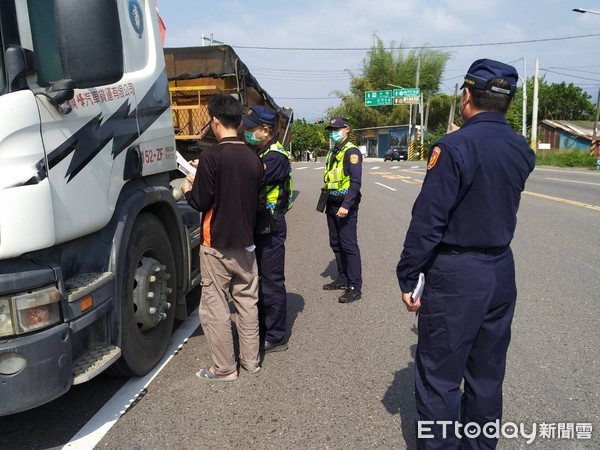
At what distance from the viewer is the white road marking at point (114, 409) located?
2705 mm

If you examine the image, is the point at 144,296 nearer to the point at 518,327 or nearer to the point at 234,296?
the point at 234,296

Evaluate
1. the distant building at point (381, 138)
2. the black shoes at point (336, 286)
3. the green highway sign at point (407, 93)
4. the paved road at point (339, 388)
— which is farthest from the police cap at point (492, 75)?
the distant building at point (381, 138)

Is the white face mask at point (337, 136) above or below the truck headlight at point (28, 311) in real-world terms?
above

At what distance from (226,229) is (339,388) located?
1.30 m

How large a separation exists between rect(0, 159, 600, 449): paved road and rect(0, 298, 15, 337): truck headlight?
2.89 ft

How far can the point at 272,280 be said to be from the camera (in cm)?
387

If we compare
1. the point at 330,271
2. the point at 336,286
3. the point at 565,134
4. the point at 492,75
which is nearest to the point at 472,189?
the point at 492,75

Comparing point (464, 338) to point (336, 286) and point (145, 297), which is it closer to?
point (145, 297)

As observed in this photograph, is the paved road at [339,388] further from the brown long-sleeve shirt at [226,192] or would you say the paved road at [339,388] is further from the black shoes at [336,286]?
the brown long-sleeve shirt at [226,192]

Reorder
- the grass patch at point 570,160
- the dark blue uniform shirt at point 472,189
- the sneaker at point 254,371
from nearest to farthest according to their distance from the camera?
the dark blue uniform shirt at point 472,189
the sneaker at point 254,371
the grass patch at point 570,160

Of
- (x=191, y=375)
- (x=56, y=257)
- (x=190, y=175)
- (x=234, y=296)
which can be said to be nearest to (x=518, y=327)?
(x=234, y=296)

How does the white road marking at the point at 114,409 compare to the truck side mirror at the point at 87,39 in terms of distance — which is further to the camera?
the white road marking at the point at 114,409

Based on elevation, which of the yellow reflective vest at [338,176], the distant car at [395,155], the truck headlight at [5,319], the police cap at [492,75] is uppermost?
the police cap at [492,75]

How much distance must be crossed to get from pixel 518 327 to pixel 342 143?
7.97 ft
